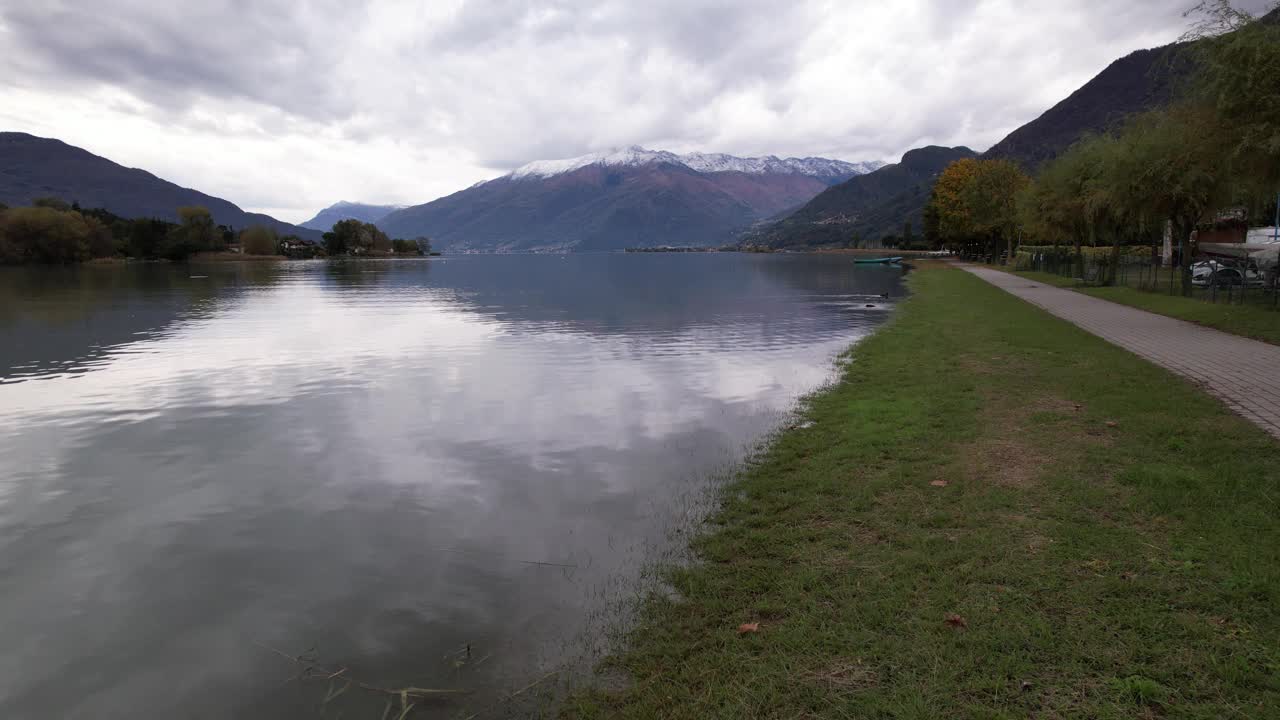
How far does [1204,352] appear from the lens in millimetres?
16828

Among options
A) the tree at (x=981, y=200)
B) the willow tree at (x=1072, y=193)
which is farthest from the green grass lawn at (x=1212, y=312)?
the tree at (x=981, y=200)

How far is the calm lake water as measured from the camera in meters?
5.58

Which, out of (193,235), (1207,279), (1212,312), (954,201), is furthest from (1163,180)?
(193,235)

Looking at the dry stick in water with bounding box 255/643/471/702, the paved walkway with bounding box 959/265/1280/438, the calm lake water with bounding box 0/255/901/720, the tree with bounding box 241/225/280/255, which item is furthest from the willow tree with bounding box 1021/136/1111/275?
the tree with bounding box 241/225/280/255

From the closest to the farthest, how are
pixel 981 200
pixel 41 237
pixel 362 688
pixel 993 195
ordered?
pixel 362 688 → pixel 993 195 → pixel 981 200 → pixel 41 237

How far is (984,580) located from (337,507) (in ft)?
23.8

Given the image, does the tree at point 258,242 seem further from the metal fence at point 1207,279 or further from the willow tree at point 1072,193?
the willow tree at point 1072,193

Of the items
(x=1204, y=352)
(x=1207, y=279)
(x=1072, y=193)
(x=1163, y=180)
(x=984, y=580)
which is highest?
(x=1072, y=193)

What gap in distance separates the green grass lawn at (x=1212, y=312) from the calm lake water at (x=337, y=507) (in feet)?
38.6

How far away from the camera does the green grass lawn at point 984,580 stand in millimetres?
4520

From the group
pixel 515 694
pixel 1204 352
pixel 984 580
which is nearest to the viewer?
pixel 515 694

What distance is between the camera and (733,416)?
42.7ft

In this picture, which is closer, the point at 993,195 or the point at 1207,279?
the point at 1207,279

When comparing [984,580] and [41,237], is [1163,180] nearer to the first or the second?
[984,580]
